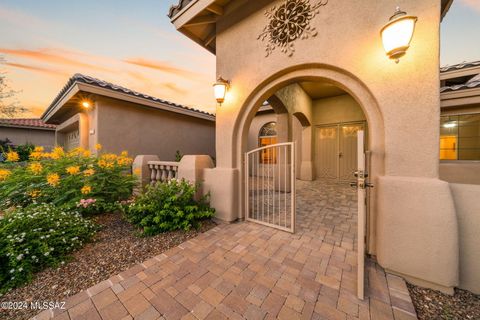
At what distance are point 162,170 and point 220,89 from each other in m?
2.62

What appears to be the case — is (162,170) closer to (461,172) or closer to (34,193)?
(34,193)

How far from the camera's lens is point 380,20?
2.08 metres

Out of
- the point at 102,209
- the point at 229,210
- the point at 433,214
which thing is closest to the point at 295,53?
the point at 433,214

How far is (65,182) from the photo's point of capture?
3301 millimetres

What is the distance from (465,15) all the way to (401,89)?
25.2 ft

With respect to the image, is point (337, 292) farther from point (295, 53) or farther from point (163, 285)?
point (295, 53)

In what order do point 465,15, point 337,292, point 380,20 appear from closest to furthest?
1. point 337,292
2. point 380,20
3. point 465,15

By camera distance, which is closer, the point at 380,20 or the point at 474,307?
the point at 474,307

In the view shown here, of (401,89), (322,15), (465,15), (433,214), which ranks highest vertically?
(465,15)

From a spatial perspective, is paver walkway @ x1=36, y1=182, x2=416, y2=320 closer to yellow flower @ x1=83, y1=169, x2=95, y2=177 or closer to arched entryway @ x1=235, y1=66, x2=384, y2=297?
arched entryway @ x1=235, y1=66, x2=384, y2=297

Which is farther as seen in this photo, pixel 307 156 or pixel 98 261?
pixel 307 156

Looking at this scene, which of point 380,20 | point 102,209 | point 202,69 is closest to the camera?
point 380,20

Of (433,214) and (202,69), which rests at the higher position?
(202,69)

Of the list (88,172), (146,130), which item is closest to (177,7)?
(88,172)
